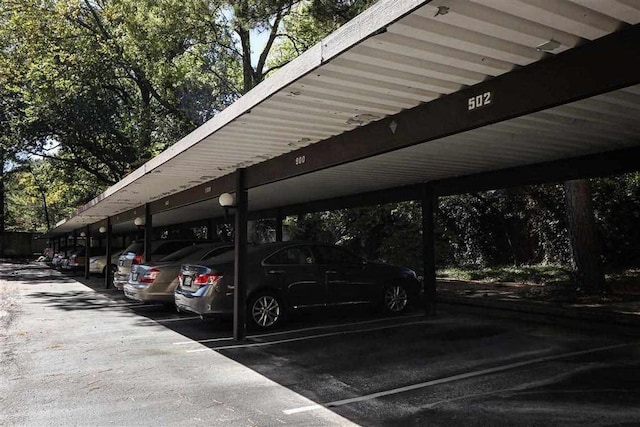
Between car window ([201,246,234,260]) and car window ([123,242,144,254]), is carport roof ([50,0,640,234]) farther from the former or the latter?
car window ([123,242,144,254])

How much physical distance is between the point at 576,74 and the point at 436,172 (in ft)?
19.1

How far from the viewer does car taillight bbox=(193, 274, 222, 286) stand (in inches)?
352

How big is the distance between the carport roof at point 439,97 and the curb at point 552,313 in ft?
10.1

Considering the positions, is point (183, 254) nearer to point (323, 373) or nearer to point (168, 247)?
point (168, 247)

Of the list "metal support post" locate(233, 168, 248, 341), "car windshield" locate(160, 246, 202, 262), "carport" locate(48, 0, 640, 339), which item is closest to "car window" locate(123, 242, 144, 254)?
"car windshield" locate(160, 246, 202, 262)

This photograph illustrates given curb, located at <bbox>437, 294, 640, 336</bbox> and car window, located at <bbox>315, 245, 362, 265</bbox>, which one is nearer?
curb, located at <bbox>437, 294, 640, 336</bbox>

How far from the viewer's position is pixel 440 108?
460 cm

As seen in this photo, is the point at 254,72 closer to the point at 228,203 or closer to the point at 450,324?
the point at 228,203

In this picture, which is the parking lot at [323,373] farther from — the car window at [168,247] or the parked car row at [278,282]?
the car window at [168,247]

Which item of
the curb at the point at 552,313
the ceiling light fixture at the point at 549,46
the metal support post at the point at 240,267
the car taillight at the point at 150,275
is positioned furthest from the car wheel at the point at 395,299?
the ceiling light fixture at the point at 549,46

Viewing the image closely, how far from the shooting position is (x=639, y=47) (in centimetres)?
307

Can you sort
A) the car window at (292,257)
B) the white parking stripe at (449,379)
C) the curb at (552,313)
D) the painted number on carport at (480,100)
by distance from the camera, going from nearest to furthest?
the painted number on carport at (480,100), the white parking stripe at (449,379), the curb at (552,313), the car window at (292,257)

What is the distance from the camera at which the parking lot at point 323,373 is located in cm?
482

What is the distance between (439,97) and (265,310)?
18.3 feet
